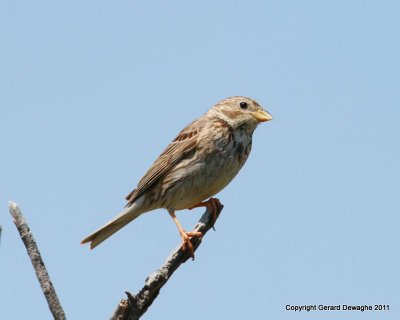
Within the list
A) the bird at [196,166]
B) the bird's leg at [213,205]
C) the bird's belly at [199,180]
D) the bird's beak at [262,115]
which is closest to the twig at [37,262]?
the bird's leg at [213,205]

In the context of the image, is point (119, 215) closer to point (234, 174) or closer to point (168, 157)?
point (168, 157)

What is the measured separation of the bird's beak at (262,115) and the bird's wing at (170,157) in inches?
31.1

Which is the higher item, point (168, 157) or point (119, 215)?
point (168, 157)

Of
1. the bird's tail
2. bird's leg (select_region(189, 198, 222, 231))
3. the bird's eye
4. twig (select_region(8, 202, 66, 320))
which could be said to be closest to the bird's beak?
the bird's eye

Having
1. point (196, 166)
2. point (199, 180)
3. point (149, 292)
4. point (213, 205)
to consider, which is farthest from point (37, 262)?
point (196, 166)

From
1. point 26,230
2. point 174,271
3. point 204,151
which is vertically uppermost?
point 204,151

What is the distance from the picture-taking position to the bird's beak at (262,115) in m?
8.89

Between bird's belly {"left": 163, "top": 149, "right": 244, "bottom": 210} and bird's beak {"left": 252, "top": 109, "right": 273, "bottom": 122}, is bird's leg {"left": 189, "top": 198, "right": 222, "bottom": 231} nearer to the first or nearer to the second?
bird's belly {"left": 163, "top": 149, "right": 244, "bottom": 210}

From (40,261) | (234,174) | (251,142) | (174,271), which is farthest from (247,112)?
(40,261)

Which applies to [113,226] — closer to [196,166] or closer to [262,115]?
[196,166]

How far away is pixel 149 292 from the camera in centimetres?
456

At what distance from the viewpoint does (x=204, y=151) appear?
8312 mm

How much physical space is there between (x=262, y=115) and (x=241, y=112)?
0.98ft

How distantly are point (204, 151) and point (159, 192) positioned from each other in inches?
33.7
